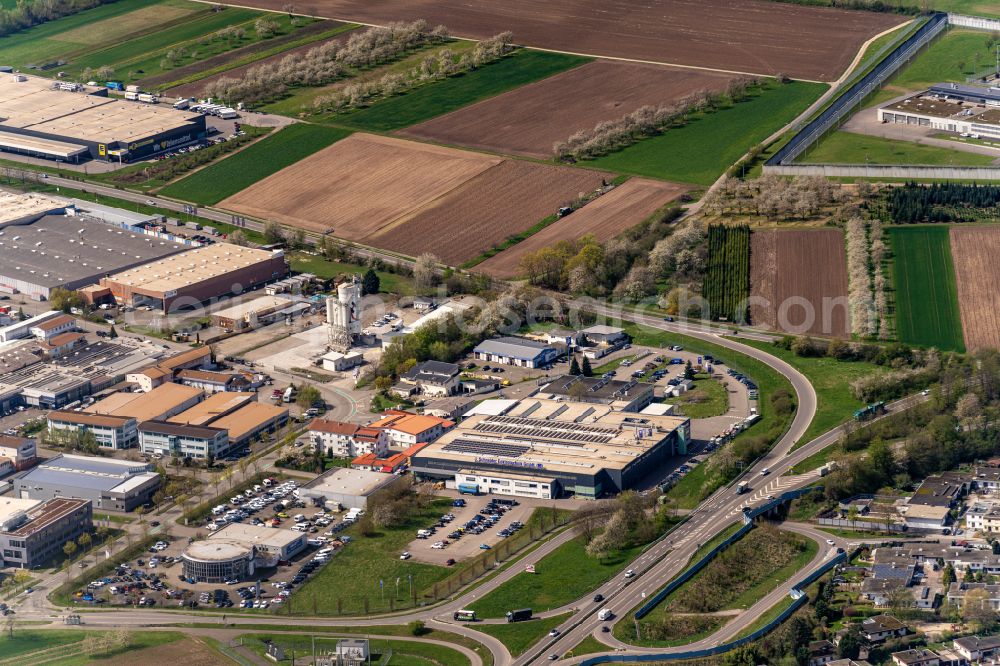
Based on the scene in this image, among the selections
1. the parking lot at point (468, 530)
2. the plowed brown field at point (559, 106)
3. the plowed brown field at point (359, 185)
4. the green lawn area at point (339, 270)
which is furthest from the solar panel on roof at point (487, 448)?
the plowed brown field at point (559, 106)

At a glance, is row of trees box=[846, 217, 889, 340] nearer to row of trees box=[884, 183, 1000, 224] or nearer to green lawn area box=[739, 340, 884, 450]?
row of trees box=[884, 183, 1000, 224]

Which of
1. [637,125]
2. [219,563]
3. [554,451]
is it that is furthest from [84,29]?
[219,563]

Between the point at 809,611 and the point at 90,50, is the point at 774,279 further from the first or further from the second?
the point at 90,50

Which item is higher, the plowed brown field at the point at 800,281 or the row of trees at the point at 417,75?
the row of trees at the point at 417,75

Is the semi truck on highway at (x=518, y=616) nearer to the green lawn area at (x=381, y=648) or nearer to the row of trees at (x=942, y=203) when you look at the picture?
the green lawn area at (x=381, y=648)

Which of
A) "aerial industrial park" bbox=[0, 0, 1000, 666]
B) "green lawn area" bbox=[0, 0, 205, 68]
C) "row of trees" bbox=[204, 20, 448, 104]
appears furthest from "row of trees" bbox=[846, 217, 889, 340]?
"green lawn area" bbox=[0, 0, 205, 68]

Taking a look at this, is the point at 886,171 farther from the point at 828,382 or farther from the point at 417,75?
the point at 417,75
